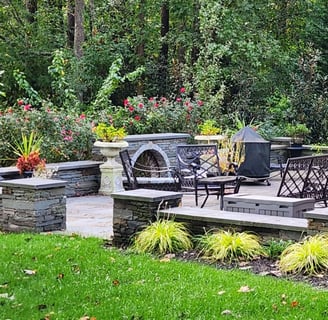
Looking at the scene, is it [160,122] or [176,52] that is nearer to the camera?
[160,122]

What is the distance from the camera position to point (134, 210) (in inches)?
264

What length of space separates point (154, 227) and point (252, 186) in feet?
18.9

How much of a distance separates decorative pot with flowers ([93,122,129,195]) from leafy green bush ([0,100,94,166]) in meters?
0.66

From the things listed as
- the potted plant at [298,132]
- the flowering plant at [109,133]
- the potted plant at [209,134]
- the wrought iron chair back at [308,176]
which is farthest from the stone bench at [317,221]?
the potted plant at [298,132]

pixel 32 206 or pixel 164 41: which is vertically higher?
pixel 164 41

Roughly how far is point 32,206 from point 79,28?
10734 millimetres

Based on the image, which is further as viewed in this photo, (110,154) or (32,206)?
(110,154)

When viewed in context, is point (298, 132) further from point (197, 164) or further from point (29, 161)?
point (29, 161)

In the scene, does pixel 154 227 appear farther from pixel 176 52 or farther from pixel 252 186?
pixel 176 52

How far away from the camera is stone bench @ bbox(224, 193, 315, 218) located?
6.85 metres

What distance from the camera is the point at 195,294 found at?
4.77 m

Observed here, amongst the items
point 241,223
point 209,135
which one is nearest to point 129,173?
point 209,135

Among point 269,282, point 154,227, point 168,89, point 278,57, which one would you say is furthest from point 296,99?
point 269,282

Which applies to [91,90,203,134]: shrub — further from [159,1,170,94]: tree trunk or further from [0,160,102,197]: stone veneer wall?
[159,1,170,94]: tree trunk
